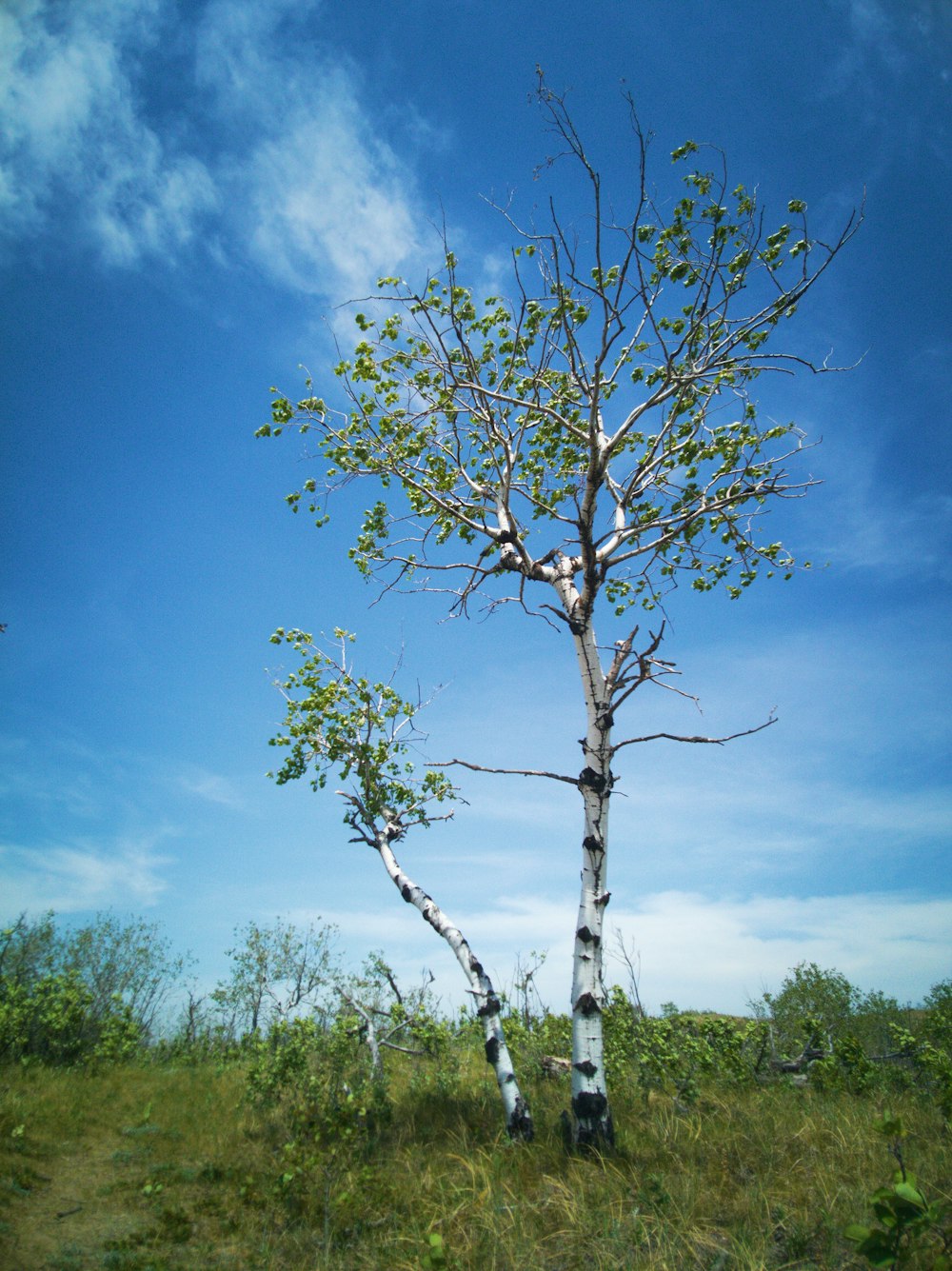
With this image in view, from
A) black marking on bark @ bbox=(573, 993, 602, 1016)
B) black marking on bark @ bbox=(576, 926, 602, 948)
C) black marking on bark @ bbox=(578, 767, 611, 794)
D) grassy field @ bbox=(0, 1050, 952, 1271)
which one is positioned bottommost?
grassy field @ bbox=(0, 1050, 952, 1271)

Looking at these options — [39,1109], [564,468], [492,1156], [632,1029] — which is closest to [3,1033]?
[39,1109]

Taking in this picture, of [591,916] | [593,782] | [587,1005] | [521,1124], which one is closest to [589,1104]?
[587,1005]

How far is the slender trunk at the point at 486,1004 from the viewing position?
8367mm

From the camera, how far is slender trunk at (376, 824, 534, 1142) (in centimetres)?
837

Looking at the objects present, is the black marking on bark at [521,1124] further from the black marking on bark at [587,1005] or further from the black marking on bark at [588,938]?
the black marking on bark at [588,938]

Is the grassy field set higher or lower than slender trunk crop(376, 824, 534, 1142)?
lower

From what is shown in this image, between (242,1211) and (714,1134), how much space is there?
547cm

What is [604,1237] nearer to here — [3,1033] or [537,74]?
[537,74]

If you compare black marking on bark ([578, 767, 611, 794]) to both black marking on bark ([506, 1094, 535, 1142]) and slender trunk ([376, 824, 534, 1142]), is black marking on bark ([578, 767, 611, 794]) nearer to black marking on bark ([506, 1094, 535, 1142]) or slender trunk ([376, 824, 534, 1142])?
slender trunk ([376, 824, 534, 1142])

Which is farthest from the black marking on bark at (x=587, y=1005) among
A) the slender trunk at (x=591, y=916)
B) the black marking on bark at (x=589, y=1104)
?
the black marking on bark at (x=589, y=1104)

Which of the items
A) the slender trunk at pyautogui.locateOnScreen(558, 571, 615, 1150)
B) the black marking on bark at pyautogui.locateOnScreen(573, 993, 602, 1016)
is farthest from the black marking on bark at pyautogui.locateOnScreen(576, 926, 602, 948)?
the black marking on bark at pyautogui.locateOnScreen(573, 993, 602, 1016)

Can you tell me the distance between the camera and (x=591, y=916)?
835 centimetres

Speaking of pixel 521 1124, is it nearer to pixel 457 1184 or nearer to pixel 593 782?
pixel 457 1184

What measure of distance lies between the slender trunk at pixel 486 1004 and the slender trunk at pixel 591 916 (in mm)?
975
